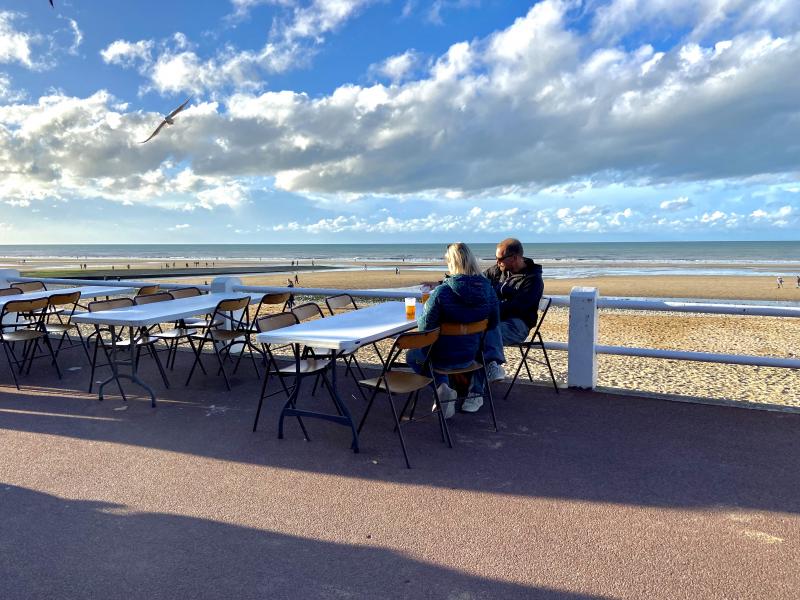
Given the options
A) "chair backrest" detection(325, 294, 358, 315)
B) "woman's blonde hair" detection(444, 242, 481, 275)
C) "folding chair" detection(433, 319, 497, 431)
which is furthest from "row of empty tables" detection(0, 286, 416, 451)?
"chair backrest" detection(325, 294, 358, 315)

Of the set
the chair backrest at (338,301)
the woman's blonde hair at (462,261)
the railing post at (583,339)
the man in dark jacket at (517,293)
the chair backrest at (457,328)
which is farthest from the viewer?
the chair backrest at (338,301)

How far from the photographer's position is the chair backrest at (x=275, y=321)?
152 inches

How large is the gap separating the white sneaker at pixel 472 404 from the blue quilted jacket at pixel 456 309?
0.53 m

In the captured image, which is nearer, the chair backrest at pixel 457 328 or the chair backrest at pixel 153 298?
the chair backrest at pixel 457 328

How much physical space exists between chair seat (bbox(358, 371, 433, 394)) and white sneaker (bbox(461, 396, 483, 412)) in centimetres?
61

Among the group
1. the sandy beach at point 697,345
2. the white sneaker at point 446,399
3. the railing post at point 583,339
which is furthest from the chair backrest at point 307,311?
the sandy beach at point 697,345

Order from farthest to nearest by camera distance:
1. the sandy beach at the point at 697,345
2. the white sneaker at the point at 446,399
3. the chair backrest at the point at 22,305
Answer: the sandy beach at the point at 697,345 → the chair backrest at the point at 22,305 → the white sneaker at the point at 446,399

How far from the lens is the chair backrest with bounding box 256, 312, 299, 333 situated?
387 centimetres

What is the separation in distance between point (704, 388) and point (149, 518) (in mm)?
6511

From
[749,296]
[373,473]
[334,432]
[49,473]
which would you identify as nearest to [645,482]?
[373,473]

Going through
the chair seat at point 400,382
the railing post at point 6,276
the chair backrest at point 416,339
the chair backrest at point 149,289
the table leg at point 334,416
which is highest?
the railing post at point 6,276

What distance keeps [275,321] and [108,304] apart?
6.18 feet

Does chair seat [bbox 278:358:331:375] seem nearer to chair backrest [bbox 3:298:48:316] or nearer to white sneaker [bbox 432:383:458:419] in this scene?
white sneaker [bbox 432:383:458:419]

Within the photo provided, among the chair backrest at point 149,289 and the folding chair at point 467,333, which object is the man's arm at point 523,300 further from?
the chair backrest at point 149,289
